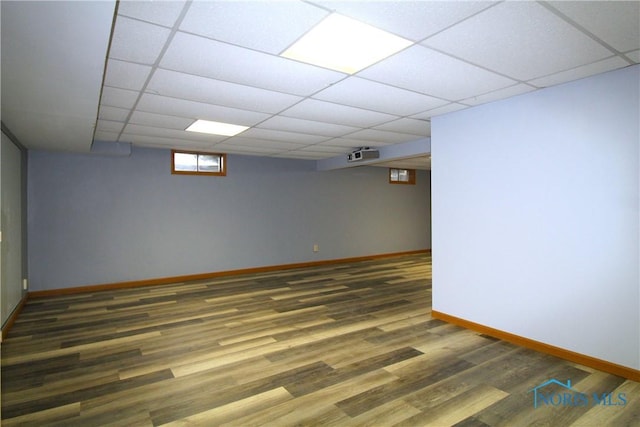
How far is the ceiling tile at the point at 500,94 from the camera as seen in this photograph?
10.4ft

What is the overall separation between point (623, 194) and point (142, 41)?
367 cm

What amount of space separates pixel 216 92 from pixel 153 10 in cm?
133

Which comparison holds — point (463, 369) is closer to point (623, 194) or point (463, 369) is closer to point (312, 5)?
point (623, 194)

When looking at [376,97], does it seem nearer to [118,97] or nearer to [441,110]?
[441,110]

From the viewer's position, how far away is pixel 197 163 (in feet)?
22.1

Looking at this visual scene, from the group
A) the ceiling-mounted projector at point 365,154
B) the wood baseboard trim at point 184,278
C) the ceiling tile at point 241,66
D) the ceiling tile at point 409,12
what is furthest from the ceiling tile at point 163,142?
the ceiling tile at point 409,12

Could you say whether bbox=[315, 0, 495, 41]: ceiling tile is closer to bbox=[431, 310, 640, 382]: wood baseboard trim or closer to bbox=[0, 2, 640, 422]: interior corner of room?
bbox=[0, 2, 640, 422]: interior corner of room

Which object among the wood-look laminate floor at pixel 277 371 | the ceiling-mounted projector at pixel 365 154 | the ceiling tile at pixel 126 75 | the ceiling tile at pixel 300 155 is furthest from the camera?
the ceiling tile at pixel 300 155

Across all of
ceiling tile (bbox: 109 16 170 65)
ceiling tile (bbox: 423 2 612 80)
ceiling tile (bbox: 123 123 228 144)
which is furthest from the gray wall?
ceiling tile (bbox: 423 2 612 80)

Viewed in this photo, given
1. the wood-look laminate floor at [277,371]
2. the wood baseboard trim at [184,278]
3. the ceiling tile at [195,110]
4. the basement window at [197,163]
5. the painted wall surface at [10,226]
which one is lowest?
the wood-look laminate floor at [277,371]

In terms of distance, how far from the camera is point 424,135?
17.0 ft

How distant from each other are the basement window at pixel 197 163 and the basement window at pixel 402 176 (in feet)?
15.1

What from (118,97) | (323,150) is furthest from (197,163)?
(118,97)

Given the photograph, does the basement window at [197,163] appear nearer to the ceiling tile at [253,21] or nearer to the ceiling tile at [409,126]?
the ceiling tile at [409,126]
